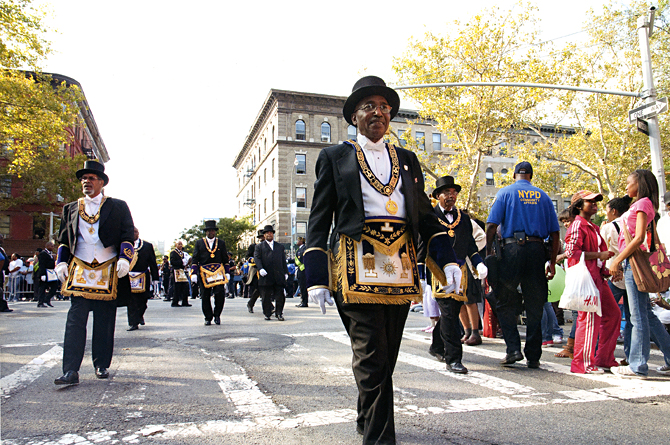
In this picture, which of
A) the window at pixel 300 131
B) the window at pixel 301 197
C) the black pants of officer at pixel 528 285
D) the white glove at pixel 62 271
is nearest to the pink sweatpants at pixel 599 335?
the black pants of officer at pixel 528 285

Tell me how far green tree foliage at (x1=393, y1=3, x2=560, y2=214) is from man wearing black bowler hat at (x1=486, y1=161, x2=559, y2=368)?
20.3 m

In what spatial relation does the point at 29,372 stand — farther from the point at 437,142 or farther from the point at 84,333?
the point at 437,142

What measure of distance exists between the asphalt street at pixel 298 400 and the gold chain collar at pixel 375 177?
1481 millimetres

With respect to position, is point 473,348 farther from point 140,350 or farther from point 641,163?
point 641,163

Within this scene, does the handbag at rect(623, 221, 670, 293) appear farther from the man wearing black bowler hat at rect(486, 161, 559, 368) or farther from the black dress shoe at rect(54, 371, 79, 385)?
the black dress shoe at rect(54, 371, 79, 385)

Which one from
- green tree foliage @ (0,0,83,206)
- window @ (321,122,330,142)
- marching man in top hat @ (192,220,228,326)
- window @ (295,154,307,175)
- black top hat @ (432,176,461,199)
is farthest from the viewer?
window @ (321,122,330,142)

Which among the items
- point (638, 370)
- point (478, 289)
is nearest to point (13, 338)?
point (478, 289)

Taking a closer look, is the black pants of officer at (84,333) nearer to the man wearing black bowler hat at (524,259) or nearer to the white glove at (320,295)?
the white glove at (320,295)

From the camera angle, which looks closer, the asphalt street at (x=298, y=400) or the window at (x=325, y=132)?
the asphalt street at (x=298, y=400)

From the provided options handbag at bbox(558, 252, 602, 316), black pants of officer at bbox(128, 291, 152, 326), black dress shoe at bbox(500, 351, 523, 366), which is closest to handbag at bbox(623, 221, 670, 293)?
handbag at bbox(558, 252, 602, 316)

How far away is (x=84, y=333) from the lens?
4953mm

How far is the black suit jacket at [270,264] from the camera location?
37.2 ft

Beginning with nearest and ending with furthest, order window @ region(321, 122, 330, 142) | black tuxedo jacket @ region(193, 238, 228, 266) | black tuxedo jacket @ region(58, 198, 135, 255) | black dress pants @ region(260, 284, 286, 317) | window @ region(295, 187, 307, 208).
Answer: black tuxedo jacket @ region(58, 198, 135, 255)
black tuxedo jacket @ region(193, 238, 228, 266)
black dress pants @ region(260, 284, 286, 317)
window @ region(295, 187, 307, 208)
window @ region(321, 122, 330, 142)

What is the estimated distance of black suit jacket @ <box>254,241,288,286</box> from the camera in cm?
1134
